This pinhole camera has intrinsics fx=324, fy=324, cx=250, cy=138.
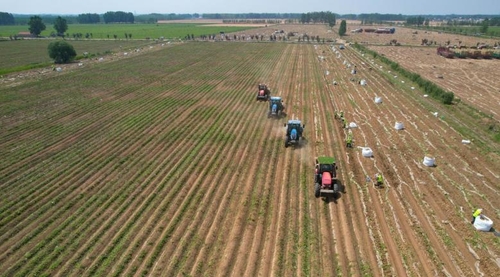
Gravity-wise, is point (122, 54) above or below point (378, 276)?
above

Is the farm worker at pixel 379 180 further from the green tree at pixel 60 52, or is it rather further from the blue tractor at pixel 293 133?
the green tree at pixel 60 52

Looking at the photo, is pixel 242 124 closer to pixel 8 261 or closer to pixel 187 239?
pixel 187 239

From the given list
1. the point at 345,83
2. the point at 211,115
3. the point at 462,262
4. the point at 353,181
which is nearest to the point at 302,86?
the point at 345,83

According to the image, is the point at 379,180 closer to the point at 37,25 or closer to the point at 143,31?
the point at 37,25

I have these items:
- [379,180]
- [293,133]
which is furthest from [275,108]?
[379,180]

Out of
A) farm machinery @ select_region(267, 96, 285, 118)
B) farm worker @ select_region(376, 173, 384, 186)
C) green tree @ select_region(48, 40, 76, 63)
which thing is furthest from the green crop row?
green tree @ select_region(48, 40, 76, 63)

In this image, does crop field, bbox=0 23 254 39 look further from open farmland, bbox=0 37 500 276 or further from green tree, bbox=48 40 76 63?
open farmland, bbox=0 37 500 276
